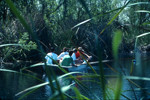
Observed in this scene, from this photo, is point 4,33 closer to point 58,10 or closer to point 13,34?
point 13,34

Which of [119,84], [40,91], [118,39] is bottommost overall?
[40,91]

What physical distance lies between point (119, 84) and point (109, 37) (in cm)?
2356

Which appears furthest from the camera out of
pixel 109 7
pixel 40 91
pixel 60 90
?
pixel 109 7

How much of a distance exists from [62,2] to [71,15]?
163 centimetres

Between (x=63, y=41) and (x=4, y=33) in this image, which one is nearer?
(x=4, y=33)

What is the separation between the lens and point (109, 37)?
24422 millimetres

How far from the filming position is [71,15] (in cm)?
2638

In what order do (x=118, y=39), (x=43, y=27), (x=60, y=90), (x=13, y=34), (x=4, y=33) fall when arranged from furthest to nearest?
(x=43, y=27) → (x=13, y=34) → (x=4, y=33) → (x=60, y=90) → (x=118, y=39)

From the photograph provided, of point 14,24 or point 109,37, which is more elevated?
point 14,24

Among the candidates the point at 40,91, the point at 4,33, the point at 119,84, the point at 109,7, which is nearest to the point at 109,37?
the point at 109,7

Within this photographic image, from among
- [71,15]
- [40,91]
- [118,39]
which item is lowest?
[40,91]

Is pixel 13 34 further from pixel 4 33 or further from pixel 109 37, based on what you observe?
pixel 109 37

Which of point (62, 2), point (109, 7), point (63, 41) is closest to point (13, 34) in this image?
point (63, 41)

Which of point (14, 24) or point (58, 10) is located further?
point (58, 10)
